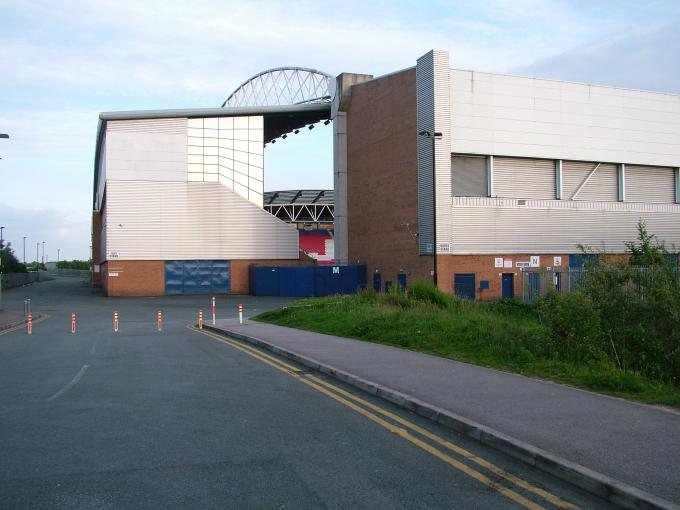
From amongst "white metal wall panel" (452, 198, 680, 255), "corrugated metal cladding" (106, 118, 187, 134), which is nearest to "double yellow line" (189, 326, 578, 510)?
"white metal wall panel" (452, 198, 680, 255)

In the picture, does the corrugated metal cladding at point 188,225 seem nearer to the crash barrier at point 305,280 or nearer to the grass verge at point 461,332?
the crash barrier at point 305,280

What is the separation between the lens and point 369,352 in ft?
47.4

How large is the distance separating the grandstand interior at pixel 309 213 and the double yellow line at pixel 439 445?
6606 cm

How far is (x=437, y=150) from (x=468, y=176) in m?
3.03

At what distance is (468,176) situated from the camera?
41.7 metres

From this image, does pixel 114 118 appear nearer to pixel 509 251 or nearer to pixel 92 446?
pixel 509 251

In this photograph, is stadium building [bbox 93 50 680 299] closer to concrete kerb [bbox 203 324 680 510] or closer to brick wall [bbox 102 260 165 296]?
brick wall [bbox 102 260 165 296]

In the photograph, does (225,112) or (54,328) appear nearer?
(54,328)

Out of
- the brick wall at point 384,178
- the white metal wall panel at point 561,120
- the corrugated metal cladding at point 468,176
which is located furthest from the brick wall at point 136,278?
the white metal wall panel at point 561,120

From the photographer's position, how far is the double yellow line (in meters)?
5.39

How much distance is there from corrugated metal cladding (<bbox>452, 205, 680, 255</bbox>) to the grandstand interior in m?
36.0

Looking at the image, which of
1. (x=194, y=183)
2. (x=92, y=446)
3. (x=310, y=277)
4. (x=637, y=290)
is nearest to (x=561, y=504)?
(x=92, y=446)

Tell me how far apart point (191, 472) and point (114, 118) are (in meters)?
50.7

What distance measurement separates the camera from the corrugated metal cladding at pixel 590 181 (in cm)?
4450
